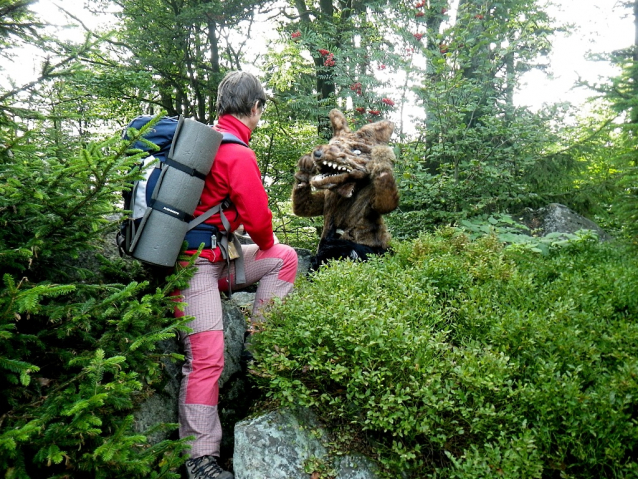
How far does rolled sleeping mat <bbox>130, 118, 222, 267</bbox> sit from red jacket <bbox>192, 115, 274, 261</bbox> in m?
0.16

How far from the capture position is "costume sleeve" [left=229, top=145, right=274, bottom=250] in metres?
3.18

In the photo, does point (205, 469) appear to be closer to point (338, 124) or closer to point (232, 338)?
point (232, 338)

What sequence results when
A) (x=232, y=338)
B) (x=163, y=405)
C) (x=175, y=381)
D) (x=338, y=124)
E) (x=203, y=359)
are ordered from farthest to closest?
1. (x=338, y=124)
2. (x=232, y=338)
3. (x=175, y=381)
4. (x=163, y=405)
5. (x=203, y=359)

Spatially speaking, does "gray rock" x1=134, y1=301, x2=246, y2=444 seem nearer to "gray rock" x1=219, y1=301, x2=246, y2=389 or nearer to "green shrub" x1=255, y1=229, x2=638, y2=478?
"gray rock" x1=219, y1=301, x2=246, y2=389

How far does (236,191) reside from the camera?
319 centimetres

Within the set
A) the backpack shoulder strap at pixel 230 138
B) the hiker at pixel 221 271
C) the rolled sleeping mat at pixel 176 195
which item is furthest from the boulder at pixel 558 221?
the rolled sleeping mat at pixel 176 195

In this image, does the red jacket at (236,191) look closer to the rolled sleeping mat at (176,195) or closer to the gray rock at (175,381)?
the rolled sleeping mat at (176,195)

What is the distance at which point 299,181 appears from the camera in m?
5.55

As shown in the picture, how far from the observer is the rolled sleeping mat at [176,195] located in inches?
114

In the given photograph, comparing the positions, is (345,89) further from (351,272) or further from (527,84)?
(351,272)

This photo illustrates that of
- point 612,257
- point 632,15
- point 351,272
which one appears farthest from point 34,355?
point 632,15

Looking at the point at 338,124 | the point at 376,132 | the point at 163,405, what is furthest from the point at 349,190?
the point at 163,405

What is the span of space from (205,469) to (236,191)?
72.3 inches

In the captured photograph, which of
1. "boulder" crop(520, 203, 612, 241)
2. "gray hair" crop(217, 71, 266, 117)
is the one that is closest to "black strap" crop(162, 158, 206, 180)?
"gray hair" crop(217, 71, 266, 117)
